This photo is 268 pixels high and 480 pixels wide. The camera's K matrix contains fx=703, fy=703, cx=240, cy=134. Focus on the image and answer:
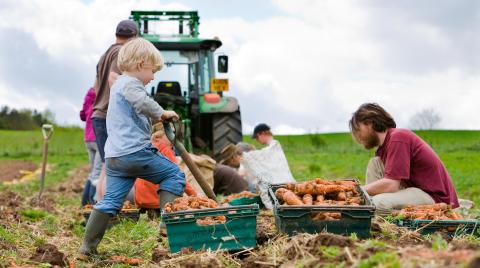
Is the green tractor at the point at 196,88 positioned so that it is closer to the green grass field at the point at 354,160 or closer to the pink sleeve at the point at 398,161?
the green grass field at the point at 354,160

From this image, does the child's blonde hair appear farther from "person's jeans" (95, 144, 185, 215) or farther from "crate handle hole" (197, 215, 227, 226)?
"crate handle hole" (197, 215, 227, 226)

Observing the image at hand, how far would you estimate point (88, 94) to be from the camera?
902cm

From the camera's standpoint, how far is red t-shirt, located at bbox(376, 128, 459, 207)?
596cm

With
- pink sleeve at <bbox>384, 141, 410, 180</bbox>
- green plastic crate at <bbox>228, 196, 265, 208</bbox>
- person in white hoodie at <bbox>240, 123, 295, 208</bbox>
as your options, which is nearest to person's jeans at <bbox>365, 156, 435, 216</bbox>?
pink sleeve at <bbox>384, 141, 410, 180</bbox>

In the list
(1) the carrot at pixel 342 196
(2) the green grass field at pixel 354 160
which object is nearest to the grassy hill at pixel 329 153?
(2) the green grass field at pixel 354 160

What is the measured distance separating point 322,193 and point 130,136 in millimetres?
1488

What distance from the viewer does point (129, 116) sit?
520 cm

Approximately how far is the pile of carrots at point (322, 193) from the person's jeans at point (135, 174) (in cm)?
81

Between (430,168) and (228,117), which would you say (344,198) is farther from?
(228,117)

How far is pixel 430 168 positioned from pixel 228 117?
6.97m

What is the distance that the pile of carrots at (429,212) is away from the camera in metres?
5.37

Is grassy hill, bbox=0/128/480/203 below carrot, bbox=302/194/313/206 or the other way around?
below

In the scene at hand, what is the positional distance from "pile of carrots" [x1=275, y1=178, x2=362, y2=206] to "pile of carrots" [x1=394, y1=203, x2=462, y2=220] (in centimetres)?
47

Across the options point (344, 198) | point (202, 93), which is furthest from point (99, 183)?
point (202, 93)
